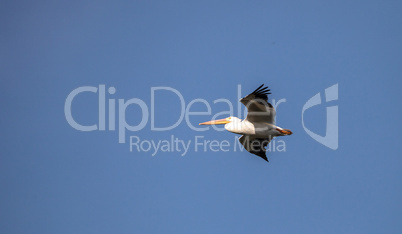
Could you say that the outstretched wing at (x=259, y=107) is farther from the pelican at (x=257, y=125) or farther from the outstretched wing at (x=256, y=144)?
the outstretched wing at (x=256, y=144)

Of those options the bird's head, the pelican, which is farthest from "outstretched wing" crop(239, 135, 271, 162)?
the bird's head

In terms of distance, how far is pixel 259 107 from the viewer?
12.3 meters

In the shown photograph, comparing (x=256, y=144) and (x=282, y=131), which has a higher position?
(x=282, y=131)

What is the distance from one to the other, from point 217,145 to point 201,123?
3.79 feet

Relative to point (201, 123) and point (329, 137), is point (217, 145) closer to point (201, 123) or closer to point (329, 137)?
point (201, 123)

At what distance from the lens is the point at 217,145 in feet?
50.5

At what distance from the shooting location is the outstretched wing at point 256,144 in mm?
13852

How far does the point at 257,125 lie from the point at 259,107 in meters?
0.71

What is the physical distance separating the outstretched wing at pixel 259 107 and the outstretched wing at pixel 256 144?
3.72 feet

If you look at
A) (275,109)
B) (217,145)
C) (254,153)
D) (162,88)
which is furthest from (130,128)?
(275,109)

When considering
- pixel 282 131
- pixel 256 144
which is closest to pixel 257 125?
pixel 282 131

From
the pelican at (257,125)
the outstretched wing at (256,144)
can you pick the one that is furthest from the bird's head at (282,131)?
the outstretched wing at (256,144)

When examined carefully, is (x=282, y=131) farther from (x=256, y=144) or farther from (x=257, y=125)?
(x=256, y=144)

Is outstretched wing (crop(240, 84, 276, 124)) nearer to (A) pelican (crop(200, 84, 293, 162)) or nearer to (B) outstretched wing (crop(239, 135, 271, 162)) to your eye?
(A) pelican (crop(200, 84, 293, 162))
